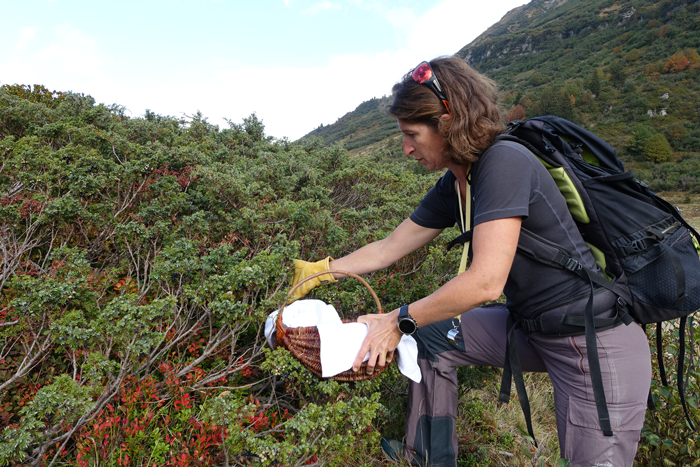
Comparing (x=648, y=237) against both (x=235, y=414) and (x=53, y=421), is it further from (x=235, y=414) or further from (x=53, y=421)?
(x=53, y=421)

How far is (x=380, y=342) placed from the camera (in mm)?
1663

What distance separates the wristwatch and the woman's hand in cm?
3

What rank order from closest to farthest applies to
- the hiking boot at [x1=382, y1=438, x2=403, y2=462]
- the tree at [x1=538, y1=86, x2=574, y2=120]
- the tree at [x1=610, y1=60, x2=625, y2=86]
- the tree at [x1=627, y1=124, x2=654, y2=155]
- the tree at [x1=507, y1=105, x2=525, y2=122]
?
the hiking boot at [x1=382, y1=438, x2=403, y2=462] < the tree at [x1=507, y1=105, x2=525, y2=122] < the tree at [x1=627, y1=124, x2=654, y2=155] < the tree at [x1=538, y1=86, x2=574, y2=120] < the tree at [x1=610, y1=60, x2=625, y2=86]

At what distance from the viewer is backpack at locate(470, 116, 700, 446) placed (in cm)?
152

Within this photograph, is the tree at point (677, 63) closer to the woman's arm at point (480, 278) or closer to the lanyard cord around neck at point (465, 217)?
the lanyard cord around neck at point (465, 217)

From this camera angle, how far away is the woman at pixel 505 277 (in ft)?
4.75

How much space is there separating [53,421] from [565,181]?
7.74 feet

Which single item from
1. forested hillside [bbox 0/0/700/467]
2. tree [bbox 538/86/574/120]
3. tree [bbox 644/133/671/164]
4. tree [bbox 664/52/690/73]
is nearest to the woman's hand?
forested hillside [bbox 0/0/700/467]

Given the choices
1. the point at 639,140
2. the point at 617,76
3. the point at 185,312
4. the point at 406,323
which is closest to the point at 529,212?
the point at 406,323

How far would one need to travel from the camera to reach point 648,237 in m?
1.52

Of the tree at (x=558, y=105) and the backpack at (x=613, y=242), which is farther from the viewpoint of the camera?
the tree at (x=558, y=105)

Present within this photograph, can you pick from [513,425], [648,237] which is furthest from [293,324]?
[513,425]

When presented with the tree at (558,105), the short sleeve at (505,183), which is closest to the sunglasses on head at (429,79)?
the short sleeve at (505,183)

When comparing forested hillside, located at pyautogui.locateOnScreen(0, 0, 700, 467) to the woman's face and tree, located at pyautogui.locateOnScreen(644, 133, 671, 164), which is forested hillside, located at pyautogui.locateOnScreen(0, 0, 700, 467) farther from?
tree, located at pyautogui.locateOnScreen(644, 133, 671, 164)
